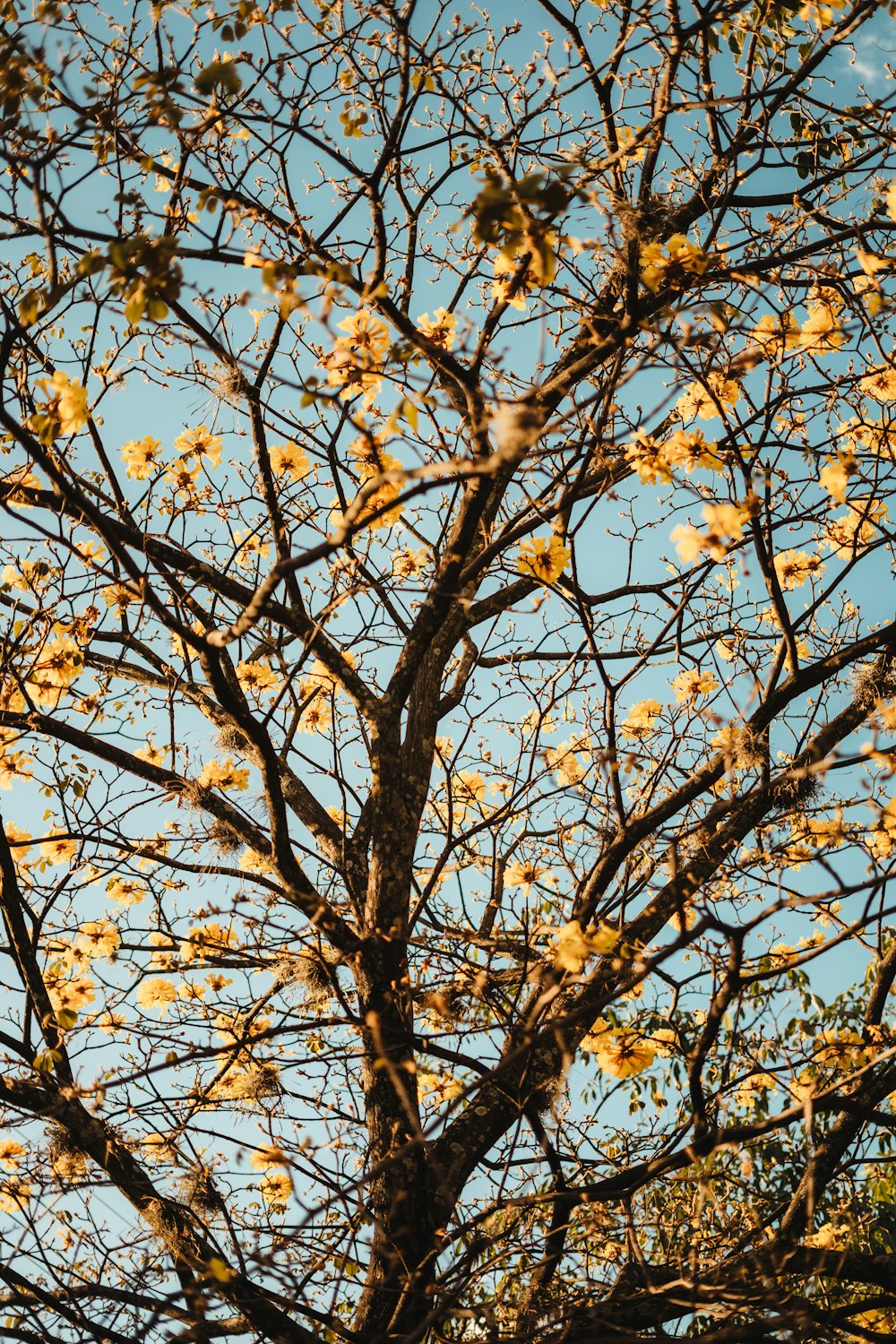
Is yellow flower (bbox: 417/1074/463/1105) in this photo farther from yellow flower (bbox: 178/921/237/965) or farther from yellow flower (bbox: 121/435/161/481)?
yellow flower (bbox: 121/435/161/481)

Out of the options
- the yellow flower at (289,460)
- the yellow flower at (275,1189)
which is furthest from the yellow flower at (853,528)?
the yellow flower at (275,1189)

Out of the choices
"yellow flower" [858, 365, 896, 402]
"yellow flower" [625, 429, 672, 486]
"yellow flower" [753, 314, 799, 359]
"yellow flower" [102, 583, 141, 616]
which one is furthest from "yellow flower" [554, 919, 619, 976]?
"yellow flower" [858, 365, 896, 402]

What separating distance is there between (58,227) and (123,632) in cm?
139

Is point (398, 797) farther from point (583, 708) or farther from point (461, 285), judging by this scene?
point (461, 285)

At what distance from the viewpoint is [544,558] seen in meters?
2.54

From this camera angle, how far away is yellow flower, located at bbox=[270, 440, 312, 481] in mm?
3588

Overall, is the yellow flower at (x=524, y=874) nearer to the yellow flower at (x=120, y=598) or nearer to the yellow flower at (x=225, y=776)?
the yellow flower at (x=225, y=776)

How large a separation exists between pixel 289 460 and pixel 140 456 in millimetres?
→ 536

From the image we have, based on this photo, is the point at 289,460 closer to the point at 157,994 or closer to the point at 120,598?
the point at 120,598

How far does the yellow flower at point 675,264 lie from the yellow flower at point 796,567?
5.65 ft

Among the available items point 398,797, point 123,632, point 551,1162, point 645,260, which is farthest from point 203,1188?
point 645,260

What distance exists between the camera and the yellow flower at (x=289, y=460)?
3.59m

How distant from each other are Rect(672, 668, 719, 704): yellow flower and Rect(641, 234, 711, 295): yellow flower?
2067mm

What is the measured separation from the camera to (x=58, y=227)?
113 inches
